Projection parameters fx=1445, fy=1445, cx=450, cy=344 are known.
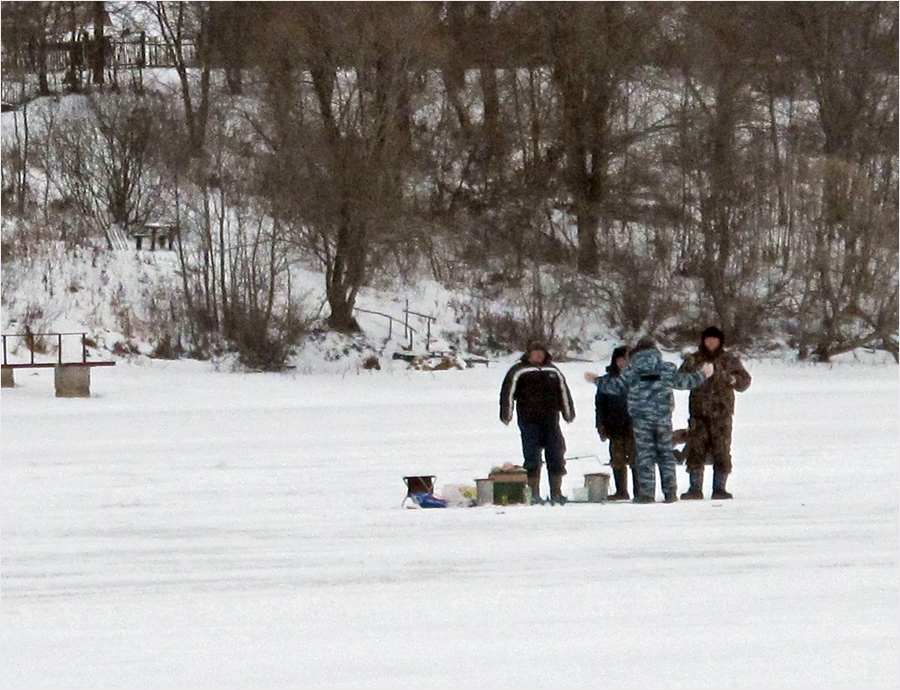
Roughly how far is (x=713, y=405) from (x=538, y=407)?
144cm

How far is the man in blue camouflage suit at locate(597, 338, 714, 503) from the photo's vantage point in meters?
10.9

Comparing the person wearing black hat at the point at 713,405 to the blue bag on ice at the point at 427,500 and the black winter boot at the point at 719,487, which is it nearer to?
the black winter boot at the point at 719,487

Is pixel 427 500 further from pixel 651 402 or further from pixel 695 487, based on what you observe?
pixel 695 487

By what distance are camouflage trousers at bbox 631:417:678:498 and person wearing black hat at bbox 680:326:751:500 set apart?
9.5 inches

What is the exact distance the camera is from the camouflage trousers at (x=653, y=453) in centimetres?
1104

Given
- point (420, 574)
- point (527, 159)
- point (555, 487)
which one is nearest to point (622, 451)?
point (555, 487)

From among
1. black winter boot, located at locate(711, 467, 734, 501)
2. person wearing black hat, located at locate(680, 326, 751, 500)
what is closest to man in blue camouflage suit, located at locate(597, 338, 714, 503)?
person wearing black hat, located at locate(680, 326, 751, 500)

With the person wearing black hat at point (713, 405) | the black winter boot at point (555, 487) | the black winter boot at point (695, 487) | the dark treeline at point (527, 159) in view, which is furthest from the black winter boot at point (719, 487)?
the dark treeline at point (527, 159)

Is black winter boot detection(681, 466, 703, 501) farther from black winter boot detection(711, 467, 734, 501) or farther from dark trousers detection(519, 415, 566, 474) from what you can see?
dark trousers detection(519, 415, 566, 474)

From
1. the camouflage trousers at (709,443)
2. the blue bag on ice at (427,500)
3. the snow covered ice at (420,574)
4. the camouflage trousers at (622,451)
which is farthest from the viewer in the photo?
the camouflage trousers at (622,451)

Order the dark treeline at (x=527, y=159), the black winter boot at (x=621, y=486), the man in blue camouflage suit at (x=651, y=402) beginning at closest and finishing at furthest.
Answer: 1. the man in blue camouflage suit at (x=651, y=402)
2. the black winter boot at (x=621, y=486)
3. the dark treeline at (x=527, y=159)

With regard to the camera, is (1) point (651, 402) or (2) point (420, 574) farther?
(1) point (651, 402)

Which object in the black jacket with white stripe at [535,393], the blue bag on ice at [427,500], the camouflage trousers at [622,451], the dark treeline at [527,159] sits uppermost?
the dark treeline at [527,159]

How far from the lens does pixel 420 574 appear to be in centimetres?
859
